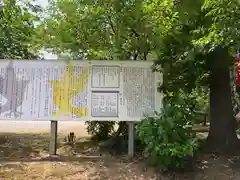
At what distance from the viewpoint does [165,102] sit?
718cm

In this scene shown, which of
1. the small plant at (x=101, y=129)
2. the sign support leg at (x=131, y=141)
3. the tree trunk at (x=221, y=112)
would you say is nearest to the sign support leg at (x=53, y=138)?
the sign support leg at (x=131, y=141)

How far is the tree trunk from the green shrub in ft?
4.16

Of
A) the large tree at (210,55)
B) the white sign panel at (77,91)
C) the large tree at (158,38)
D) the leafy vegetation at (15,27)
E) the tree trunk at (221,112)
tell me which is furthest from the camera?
the leafy vegetation at (15,27)

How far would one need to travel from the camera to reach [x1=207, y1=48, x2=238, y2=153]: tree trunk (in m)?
7.60

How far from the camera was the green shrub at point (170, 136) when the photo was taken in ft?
20.3

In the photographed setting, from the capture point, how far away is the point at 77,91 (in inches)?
287

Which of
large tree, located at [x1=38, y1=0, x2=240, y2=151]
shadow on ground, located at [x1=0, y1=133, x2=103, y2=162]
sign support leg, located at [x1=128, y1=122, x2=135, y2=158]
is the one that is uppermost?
large tree, located at [x1=38, y1=0, x2=240, y2=151]

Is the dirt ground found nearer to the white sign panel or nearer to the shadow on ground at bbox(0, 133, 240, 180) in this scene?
the shadow on ground at bbox(0, 133, 240, 180)

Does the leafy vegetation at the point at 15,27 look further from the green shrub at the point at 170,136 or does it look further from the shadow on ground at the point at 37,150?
the green shrub at the point at 170,136

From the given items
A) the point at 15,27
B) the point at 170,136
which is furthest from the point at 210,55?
the point at 15,27

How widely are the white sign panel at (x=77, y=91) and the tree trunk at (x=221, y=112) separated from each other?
1467 mm

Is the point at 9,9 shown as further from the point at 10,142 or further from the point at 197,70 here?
the point at 197,70

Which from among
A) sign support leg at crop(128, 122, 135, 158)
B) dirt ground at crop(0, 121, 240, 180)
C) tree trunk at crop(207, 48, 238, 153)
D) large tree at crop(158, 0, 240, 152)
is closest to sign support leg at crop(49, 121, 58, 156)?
dirt ground at crop(0, 121, 240, 180)

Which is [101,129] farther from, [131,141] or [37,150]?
[131,141]
